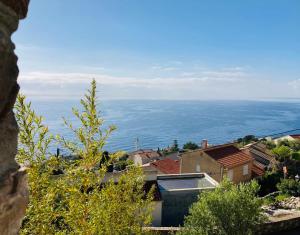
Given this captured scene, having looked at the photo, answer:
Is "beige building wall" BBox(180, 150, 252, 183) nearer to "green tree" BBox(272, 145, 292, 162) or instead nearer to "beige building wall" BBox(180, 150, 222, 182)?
"beige building wall" BBox(180, 150, 222, 182)

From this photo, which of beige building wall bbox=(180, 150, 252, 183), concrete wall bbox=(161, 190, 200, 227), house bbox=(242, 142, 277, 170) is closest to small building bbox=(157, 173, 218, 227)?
concrete wall bbox=(161, 190, 200, 227)

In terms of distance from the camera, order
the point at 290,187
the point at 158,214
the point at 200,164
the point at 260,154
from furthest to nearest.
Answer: the point at 260,154
the point at 200,164
the point at 290,187
the point at 158,214

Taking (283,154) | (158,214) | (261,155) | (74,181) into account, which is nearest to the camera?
(74,181)

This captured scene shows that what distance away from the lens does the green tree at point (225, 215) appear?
1240 cm

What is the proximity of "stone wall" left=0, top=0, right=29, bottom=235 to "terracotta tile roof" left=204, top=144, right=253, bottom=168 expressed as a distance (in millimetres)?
30568

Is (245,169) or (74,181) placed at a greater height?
(74,181)

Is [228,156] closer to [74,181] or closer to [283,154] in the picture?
[283,154]

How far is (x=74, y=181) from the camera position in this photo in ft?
20.5

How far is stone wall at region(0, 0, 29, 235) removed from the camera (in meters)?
3.32

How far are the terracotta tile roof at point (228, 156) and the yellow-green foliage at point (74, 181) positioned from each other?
1077 inches

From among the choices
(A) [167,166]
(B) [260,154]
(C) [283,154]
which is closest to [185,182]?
(A) [167,166]

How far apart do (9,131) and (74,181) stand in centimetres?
288

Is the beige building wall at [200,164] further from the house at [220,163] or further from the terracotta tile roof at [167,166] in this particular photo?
the terracotta tile roof at [167,166]

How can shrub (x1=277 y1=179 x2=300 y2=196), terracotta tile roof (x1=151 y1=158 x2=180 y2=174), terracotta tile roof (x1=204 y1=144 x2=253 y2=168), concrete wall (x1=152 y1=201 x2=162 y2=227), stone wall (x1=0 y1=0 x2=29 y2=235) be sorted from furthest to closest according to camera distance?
terracotta tile roof (x1=151 y1=158 x2=180 y2=174)
terracotta tile roof (x1=204 y1=144 x2=253 y2=168)
shrub (x1=277 y1=179 x2=300 y2=196)
concrete wall (x1=152 y1=201 x2=162 y2=227)
stone wall (x1=0 y1=0 x2=29 y2=235)
